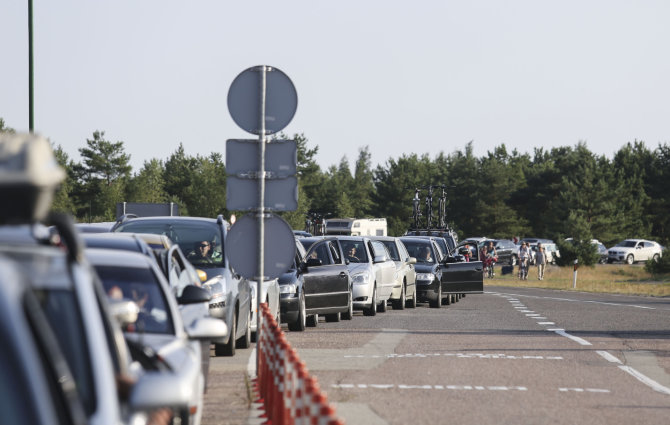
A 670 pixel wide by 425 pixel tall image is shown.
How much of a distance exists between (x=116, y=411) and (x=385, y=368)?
11.5 metres

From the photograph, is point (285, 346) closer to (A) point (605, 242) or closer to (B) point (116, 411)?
(B) point (116, 411)

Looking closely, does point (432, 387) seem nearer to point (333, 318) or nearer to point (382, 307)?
point (333, 318)

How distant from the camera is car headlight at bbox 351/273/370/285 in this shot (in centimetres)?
2708

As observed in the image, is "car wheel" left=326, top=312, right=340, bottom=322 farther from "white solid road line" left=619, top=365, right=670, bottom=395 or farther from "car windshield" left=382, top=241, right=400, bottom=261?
"white solid road line" left=619, top=365, right=670, bottom=395

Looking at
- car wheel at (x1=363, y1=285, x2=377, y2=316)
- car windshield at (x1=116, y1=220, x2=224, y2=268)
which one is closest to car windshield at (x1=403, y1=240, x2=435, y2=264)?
car wheel at (x1=363, y1=285, x2=377, y2=316)

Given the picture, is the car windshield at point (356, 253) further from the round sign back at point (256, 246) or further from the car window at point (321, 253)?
the round sign back at point (256, 246)

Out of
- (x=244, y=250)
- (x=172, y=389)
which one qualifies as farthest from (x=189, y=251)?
(x=172, y=389)

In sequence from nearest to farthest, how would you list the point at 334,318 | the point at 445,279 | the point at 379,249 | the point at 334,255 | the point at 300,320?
the point at 300,320, the point at 334,255, the point at 334,318, the point at 379,249, the point at 445,279

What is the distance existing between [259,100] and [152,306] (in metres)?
6.03

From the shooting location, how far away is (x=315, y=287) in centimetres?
2314

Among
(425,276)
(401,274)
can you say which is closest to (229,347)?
(401,274)

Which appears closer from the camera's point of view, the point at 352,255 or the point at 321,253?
the point at 321,253

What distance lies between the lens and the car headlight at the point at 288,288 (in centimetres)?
2092

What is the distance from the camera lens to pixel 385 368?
15.5 m
